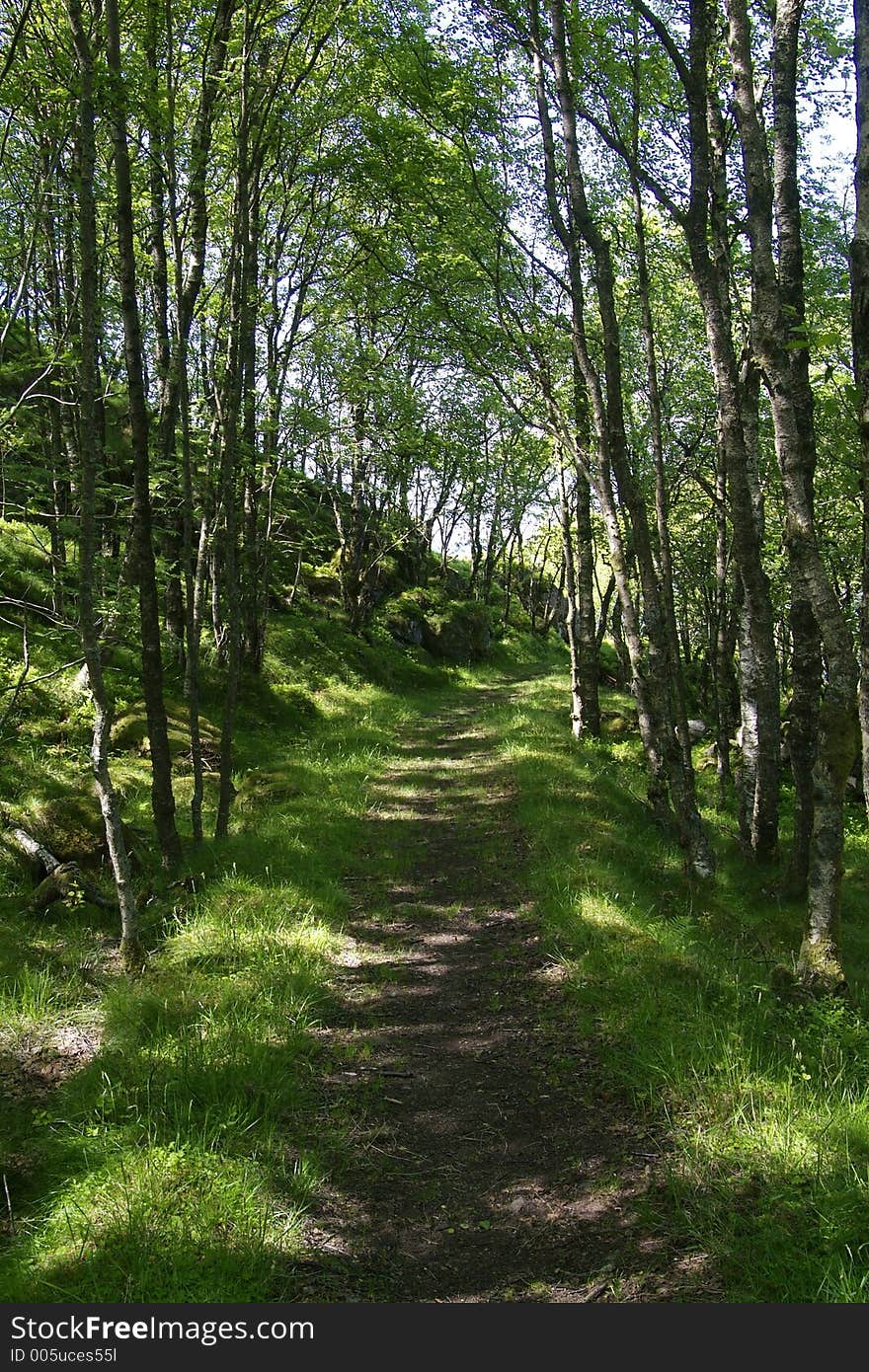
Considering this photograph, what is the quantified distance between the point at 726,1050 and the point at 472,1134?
1.60m

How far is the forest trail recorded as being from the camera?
362 centimetres

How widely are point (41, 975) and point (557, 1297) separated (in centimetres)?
468

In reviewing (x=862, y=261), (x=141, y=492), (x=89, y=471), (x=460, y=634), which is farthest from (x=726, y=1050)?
(x=460, y=634)

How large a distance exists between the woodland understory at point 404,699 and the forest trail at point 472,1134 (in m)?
0.05

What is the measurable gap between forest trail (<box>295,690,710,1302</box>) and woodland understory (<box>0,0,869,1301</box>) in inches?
1.8

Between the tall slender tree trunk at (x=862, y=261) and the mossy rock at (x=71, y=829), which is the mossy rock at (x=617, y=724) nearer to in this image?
the mossy rock at (x=71, y=829)

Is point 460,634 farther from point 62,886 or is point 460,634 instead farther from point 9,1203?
point 9,1203

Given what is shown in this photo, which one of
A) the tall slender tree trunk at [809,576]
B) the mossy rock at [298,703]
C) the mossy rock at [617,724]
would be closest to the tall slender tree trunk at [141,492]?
the tall slender tree trunk at [809,576]

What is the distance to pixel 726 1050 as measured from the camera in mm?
4793

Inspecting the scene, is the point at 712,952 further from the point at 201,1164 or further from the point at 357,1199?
the point at 201,1164

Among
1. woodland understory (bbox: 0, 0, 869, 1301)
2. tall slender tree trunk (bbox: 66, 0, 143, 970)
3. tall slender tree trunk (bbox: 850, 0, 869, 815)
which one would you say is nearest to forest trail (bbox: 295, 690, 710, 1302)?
woodland understory (bbox: 0, 0, 869, 1301)

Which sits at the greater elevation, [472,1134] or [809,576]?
[809,576]

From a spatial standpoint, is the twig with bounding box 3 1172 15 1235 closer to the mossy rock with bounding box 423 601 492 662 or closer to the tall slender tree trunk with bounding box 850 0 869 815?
the tall slender tree trunk with bounding box 850 0 869 815

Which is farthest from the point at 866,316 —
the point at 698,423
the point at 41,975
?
the point at 698,423
